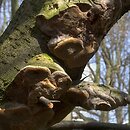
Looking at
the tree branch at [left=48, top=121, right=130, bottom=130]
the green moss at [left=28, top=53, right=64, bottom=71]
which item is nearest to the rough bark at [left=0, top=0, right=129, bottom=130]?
the green moss at [left=28, top=53, right=64, bottom=71]

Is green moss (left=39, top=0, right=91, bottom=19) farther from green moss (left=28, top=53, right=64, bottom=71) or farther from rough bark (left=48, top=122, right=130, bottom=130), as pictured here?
rough bark (left=48, top=122, right=130, bottom=130)

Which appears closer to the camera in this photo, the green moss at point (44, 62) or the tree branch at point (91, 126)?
the green moss at point (44, 62)

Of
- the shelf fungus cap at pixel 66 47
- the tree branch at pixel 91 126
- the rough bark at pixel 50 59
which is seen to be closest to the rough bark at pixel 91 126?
the tree branch at pixel 91 126

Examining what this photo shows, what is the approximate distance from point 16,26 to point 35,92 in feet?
0.76

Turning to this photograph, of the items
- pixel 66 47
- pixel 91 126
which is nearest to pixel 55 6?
pixel 66 47

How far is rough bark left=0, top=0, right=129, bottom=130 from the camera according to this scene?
0.80 m

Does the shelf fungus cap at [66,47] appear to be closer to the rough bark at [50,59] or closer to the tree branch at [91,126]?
the rough bark at [50,59]

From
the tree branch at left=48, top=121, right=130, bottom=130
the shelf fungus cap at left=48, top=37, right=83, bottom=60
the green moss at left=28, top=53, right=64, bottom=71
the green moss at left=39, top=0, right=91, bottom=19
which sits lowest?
the tree branch at left=48, top=121, right=130, bottom=130

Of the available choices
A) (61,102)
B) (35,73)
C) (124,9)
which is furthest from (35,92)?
(124,9)

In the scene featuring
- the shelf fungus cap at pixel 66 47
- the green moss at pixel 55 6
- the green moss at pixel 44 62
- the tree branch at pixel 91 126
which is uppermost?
the green moss at pixel 55 6

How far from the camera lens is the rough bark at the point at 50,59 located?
803mm

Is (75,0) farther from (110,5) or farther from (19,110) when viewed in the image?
(19,110)

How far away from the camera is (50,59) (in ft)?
2.82

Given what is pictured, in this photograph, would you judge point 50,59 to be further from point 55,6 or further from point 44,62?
point 55,6
